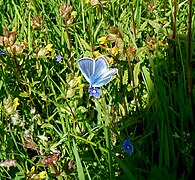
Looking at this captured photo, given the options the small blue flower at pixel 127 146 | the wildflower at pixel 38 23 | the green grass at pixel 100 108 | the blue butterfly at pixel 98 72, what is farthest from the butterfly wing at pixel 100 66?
the wildflower at pixel 38 23

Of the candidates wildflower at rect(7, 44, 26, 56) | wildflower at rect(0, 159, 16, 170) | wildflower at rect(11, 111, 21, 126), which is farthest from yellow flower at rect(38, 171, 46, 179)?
wildflower at rect(7, 44, 26, 56)

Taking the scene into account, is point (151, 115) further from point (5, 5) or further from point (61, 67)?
point (5, 5)

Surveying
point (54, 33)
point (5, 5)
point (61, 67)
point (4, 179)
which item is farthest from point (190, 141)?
point (5, 5)

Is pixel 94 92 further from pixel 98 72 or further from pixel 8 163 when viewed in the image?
pixel 8 163

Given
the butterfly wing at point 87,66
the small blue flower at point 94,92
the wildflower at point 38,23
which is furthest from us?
the wildflower at point 38,23

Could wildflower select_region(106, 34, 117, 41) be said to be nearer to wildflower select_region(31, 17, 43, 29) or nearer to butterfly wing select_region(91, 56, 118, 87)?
butterfly wing select_region(91, 56, 118, 87)

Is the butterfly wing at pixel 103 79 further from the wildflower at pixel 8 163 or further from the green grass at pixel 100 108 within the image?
the wildflower at pixel 8 163

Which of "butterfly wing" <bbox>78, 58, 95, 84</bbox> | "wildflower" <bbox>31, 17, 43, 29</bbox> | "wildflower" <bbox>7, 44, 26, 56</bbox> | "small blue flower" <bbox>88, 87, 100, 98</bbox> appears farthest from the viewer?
"wildflower" <bbox>31, 17, 43, 29</bbox>
